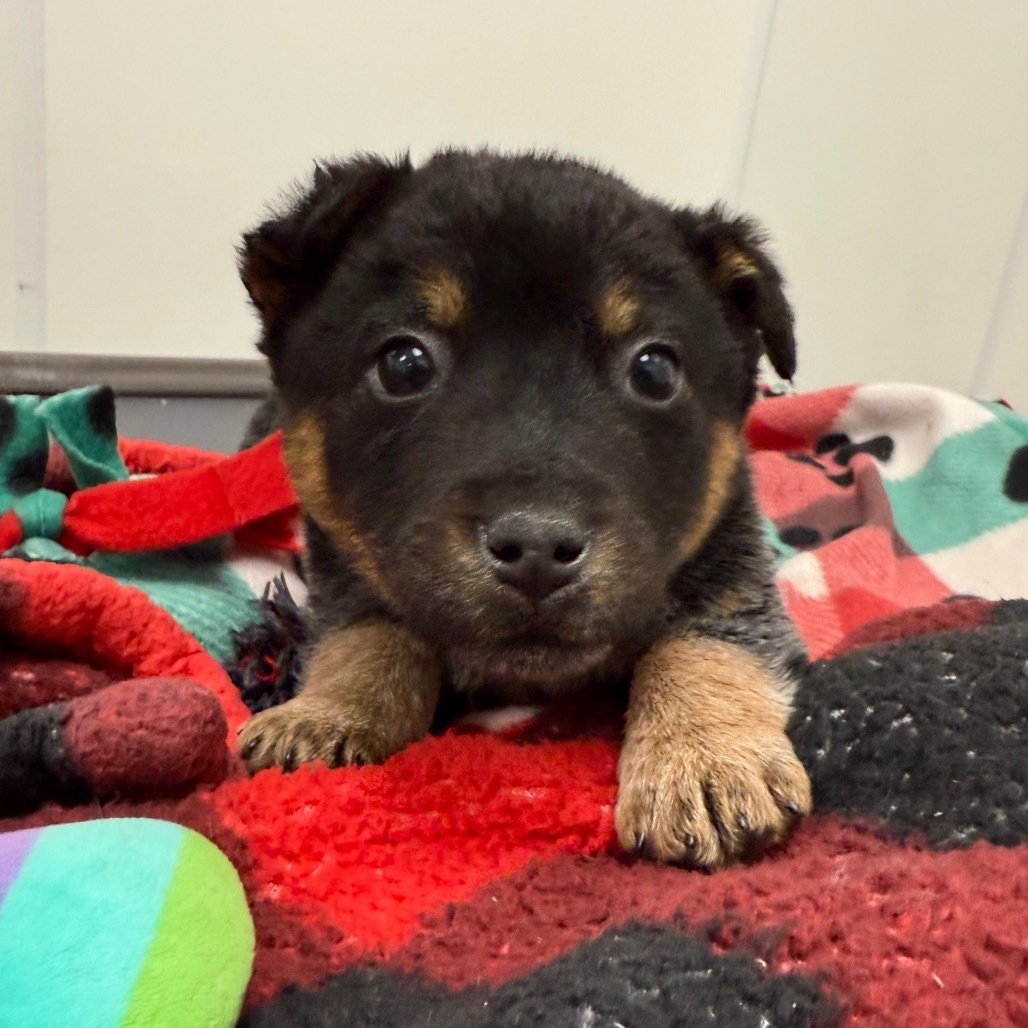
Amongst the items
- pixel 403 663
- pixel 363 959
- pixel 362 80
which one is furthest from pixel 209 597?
pixel 362 80

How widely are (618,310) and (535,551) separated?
63 centimetres

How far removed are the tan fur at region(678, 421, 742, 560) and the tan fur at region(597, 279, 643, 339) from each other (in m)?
0.35

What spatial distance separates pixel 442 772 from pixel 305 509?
2.71ft

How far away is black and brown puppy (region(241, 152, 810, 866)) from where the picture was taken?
60.7 inches

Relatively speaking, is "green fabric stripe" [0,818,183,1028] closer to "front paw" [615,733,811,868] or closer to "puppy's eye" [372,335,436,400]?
"front paw" [615,733,811,868]

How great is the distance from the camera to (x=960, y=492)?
3570 mm

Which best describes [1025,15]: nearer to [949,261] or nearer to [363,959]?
[949,261]

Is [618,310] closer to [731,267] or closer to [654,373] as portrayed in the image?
[654,373]

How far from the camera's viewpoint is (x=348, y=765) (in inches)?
68.7

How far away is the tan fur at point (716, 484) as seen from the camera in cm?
207

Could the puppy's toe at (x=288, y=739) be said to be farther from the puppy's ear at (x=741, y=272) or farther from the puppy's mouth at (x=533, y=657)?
the puppy's ear at (x=741, y=272)

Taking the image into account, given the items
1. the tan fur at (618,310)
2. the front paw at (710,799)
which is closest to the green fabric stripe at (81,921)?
the front paw at (710,799)

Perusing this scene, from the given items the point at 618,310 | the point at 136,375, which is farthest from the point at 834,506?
the point at 136,375

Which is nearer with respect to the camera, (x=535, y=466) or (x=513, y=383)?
(x=535, y=466)
